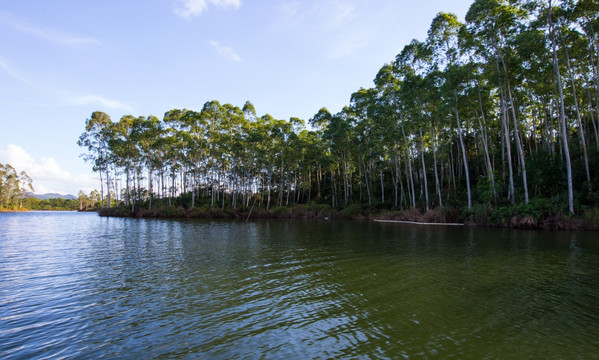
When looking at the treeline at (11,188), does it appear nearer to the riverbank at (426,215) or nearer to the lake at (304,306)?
the riverbank at (426,215)

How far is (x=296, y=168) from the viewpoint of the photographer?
176 ft

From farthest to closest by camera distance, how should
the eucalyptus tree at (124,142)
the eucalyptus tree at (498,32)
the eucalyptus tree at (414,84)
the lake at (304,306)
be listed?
the eucalyptus tree at (124,142) → the eucalyptus tree at (414,84) → the eucalyptus tree at (498,32) → the lake at (304,306)

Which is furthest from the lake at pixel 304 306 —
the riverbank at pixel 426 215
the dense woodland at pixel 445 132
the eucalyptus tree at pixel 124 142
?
the eucalyptus tree at pixel 124 142

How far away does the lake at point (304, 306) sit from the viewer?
4055 mm

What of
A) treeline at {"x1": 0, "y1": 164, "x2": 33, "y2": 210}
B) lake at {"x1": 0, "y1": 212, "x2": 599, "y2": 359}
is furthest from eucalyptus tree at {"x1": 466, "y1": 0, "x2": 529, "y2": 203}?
treeline at {"x1": 0, "y1": 164, "x2": 33, "y2": 210}

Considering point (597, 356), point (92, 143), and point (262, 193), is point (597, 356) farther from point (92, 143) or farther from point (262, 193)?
point (92, 143)

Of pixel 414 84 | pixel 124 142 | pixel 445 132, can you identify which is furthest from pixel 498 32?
pixel 124 142

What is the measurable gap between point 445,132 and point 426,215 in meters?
12.3

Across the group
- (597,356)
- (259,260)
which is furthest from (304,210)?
(597,356)

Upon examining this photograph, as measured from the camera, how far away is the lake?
160 inches

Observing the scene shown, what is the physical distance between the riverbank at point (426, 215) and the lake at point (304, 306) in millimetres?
9720

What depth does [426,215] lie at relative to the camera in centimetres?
2670

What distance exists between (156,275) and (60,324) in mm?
3354

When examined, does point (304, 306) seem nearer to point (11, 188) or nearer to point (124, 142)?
point (124, 142)
